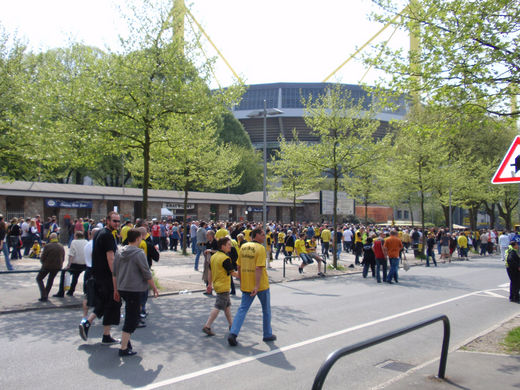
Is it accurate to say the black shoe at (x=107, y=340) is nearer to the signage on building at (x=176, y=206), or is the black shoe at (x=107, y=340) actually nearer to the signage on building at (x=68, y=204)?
the signage on building at (x=68, y=204)

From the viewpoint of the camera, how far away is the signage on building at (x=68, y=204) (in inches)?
1037

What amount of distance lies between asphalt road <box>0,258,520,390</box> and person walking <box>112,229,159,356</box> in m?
0.53

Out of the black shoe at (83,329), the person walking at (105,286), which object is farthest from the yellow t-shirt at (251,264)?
the black shoe at (83,329)

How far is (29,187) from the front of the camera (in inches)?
1001

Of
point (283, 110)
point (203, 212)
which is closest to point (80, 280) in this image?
point (203, 212)

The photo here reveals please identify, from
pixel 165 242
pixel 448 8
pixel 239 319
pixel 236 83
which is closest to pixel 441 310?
pixel 239 319

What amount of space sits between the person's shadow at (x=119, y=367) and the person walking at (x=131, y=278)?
0.64 ft

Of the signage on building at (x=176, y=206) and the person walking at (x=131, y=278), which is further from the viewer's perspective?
the signage on building at (x=176, y=206)

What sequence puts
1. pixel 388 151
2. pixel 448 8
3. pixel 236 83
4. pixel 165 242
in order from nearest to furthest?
pixel 448 8
pixel 236 83
pixel 388 151
pixel 165 242

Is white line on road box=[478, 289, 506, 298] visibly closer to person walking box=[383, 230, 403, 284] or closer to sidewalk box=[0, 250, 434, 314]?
person walking box=[383, 230, 403, 284]

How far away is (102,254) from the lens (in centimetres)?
647

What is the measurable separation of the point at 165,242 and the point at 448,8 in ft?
65.2

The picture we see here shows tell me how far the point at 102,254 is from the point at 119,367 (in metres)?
1.74

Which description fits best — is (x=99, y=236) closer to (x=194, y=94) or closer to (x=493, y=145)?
(x=194, y=94)
